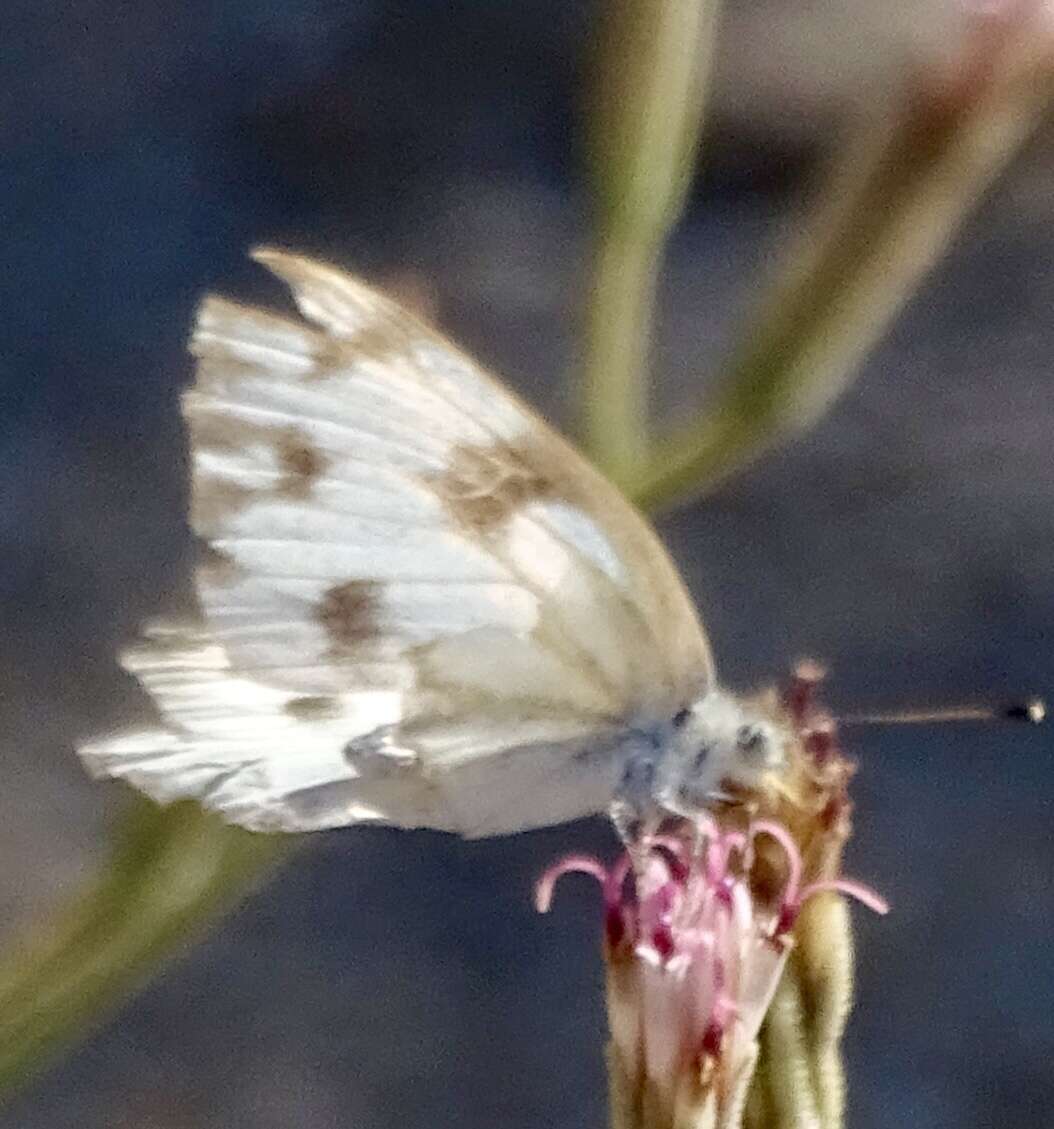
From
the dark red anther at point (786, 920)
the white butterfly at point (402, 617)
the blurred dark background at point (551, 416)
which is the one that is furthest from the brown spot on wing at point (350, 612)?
the blurred dark background at point (551, 416)

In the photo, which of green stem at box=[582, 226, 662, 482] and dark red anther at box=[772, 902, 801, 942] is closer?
dark red anther at box=[772, 902, 801, 942]

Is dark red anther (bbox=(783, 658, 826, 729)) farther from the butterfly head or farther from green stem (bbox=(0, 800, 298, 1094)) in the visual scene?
green stem (bbox=(0, 800, 298, 1094))

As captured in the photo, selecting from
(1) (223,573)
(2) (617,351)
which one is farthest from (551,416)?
(1) (223,573)

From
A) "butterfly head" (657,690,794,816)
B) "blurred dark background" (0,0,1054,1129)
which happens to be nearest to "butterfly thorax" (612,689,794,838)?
"butterfly head" (657,690,794,816)

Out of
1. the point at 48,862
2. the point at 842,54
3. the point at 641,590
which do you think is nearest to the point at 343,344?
the point at 641,590

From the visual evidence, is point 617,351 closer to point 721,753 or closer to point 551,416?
point 721,753

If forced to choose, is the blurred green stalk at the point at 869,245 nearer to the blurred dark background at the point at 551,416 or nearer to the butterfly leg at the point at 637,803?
the butterfly leg at the point at 637,803

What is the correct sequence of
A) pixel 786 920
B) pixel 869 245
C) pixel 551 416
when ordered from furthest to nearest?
pixel 551 416, pixel 869 245, pixel 786 920

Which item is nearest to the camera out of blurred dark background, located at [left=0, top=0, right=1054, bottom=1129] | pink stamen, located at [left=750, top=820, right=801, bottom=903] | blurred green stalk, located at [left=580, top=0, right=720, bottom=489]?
pink stamen, located at [left=750, top=820, right=801, bottom=903]
